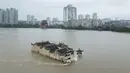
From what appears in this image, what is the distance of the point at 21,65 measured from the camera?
8641 millimetres

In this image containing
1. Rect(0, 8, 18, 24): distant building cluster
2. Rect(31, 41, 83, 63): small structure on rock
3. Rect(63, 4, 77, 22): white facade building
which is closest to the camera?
Rect(31, 41, 83, 63): small structure on rock

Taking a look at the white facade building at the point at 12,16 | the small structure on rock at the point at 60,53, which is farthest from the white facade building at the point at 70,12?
the small structure on rock at the point at 60,53

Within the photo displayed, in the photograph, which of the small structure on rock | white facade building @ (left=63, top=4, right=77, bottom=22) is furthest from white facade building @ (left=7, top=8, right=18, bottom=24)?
the small structure on rock

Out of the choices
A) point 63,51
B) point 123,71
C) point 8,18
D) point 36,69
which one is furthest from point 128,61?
point 8,18

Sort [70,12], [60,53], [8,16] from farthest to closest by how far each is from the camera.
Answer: [8,16]
[70,12]
[60,53]

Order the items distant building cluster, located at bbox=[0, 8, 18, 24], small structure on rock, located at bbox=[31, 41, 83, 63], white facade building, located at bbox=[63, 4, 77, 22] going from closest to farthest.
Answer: small structure on rock, located at bbox=[31, 41, 83, 63] < white facade building, located at bbox=[63, 4, 77, 22] < distant building cluster, located at bbox=[0, 8, 18, 24]

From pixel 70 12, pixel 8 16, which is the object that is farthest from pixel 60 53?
pixel 8 16

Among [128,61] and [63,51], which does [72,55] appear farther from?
[128,61]

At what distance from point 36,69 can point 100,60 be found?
2807mm

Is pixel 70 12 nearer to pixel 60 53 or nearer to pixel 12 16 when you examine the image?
pixel 12 16

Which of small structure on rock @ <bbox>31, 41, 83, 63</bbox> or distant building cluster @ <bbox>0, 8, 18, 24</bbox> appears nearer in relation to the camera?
small structure on rock @ <bbox>31, 41, 83, 63</bbox>

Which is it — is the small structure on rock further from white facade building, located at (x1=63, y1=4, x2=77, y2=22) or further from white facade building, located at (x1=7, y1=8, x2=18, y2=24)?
white facade building, located at (x1=7, y1=8, x2=18, y2=24)

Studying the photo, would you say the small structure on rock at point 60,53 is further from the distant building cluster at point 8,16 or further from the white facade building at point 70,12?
the distant building cluster at point 8,16

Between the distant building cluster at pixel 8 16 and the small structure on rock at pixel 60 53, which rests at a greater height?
the distant building cluster at pixel 8 16
